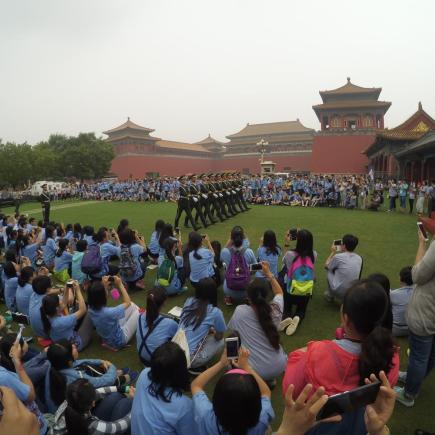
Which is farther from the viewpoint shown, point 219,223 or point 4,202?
point 4,202

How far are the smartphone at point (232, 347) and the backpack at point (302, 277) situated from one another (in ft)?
8.14

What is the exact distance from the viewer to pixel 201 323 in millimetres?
3164

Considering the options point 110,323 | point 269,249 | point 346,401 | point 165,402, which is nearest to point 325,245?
point 269,249

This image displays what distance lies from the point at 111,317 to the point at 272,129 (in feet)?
134

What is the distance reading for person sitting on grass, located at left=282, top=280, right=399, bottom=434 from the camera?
4.81 feet

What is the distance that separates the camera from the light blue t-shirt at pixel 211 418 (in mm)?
1613

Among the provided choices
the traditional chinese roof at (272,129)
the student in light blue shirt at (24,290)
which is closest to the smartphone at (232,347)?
the student in light blue shirt at (24,290)

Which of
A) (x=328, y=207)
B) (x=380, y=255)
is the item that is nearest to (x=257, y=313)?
(x=380, y=255)

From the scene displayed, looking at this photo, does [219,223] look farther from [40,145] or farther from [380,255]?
[40,145]

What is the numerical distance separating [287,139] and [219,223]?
31.0 m

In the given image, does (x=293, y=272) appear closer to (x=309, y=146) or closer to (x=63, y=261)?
(x=63, y=261)

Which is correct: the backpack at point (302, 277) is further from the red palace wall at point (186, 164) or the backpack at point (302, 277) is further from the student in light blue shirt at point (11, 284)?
the red palace wall at point (186, 164)

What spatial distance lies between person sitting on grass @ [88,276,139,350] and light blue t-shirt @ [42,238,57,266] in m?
3.22

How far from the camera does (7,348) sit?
260 centimetres
